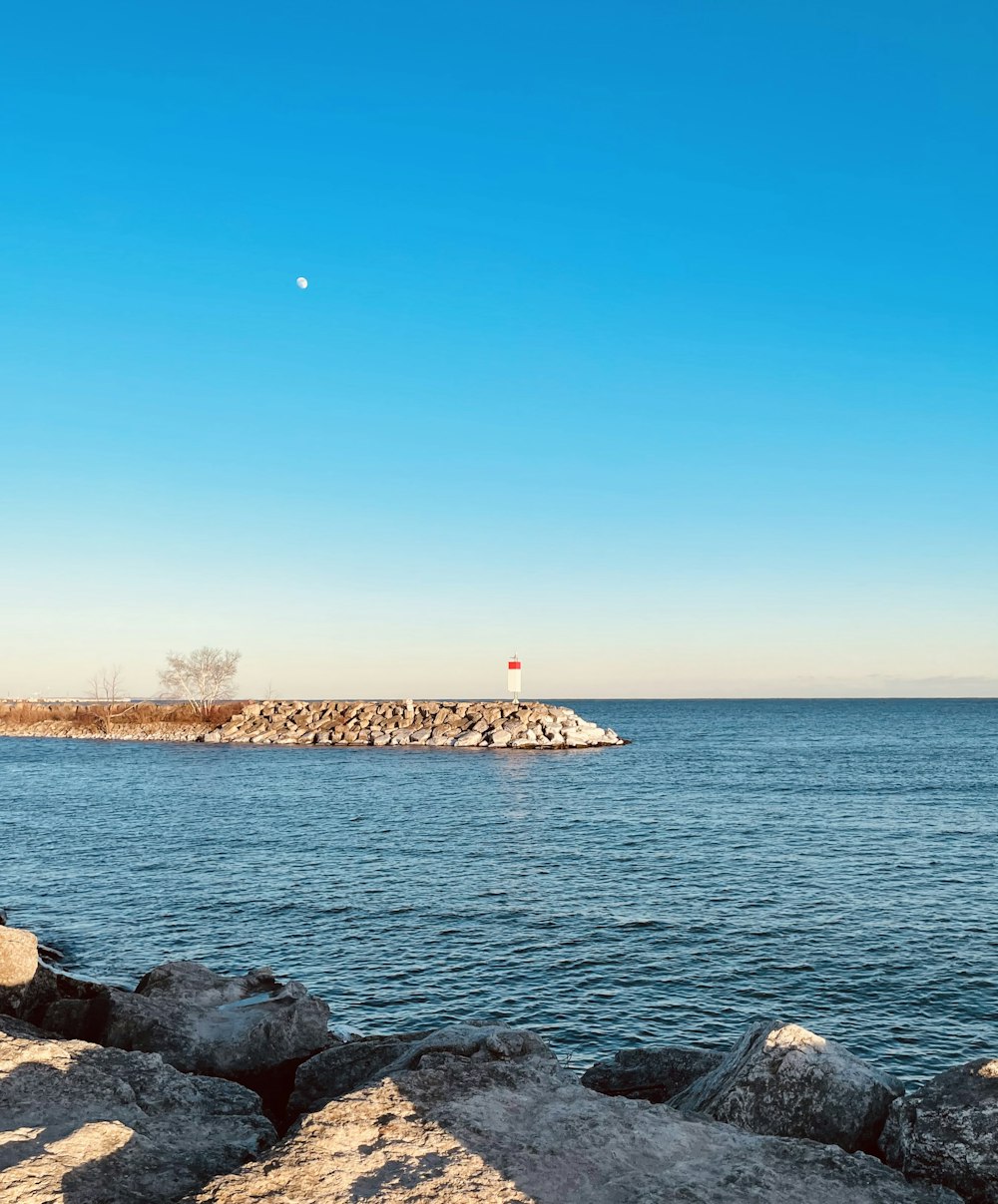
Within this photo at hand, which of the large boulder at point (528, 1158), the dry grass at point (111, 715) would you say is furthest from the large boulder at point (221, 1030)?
the dry grass at point (111, 715)

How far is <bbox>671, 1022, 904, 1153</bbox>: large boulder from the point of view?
9070 millimetres

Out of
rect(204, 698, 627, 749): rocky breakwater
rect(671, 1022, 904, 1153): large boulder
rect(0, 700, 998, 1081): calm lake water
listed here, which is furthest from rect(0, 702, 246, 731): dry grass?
rect(671, 1022, 904, 1153): large boulder

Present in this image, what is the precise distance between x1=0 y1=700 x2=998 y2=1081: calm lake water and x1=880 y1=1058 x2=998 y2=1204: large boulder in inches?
308

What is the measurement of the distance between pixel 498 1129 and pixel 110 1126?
3.68m

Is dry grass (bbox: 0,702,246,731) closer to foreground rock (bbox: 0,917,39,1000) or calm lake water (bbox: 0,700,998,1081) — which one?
calm lake water (bbox: 0,700,998,1081)

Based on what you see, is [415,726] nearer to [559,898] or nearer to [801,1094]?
[559,898]

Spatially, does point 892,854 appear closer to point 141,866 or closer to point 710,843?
point 710,843

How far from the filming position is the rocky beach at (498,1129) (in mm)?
7484

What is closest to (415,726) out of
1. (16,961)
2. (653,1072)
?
(16,961)

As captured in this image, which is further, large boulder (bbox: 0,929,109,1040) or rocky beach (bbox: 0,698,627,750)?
rocky beach (bbox: 0,698,627,750)

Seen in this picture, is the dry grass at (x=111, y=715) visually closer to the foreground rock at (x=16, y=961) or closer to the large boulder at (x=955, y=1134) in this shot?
the foreground rock at (x=16, y=961)

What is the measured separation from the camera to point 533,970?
2052cm

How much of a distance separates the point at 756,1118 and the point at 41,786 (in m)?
57.7

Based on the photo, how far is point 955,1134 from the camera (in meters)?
8.26
